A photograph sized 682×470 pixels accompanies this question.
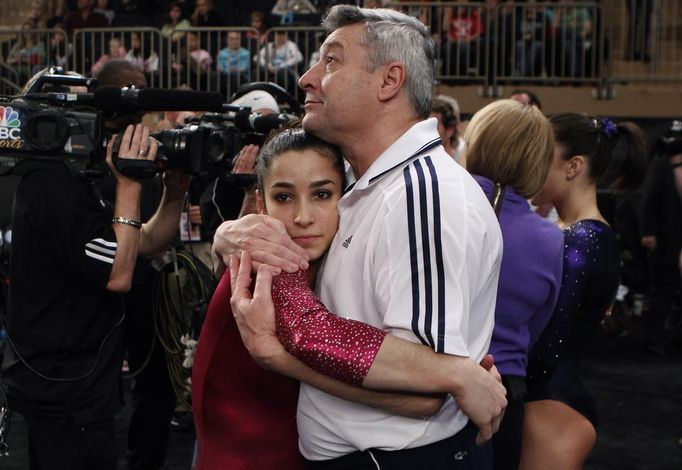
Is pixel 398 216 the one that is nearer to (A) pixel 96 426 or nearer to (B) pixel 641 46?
(A) pixel 96 426

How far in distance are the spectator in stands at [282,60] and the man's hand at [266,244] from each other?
9030 millimetres

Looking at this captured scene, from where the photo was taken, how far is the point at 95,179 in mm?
3221

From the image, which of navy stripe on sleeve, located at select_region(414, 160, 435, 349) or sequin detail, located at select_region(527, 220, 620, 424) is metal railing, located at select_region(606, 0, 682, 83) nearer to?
sequin detail, located at select_region(527, 220, 620, 424)

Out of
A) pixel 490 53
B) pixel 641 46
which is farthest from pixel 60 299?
pixel 641 46

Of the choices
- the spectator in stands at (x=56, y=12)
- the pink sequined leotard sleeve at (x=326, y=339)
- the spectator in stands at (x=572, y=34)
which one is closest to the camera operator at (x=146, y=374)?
the pink sequined leotard sleeve at (x=326, y=339)

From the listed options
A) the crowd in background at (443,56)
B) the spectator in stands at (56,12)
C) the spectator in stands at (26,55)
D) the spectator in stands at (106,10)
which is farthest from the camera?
the spectator in stands at (56,12)

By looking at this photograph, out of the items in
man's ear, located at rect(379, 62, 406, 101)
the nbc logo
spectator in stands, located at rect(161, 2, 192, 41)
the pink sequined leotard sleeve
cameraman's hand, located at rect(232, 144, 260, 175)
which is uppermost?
spectator in stands, located at rect(161, 2, 192, 41)

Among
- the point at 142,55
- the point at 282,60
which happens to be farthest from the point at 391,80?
the point at 142,55

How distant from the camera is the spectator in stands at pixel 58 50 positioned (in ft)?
39.8

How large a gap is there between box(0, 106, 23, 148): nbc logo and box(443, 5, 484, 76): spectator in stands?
8.74 meters

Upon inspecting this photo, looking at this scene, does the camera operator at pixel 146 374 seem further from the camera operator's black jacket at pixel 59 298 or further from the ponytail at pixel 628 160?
the ponytail at pixel 628 160

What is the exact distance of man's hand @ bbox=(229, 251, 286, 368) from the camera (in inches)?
81.5

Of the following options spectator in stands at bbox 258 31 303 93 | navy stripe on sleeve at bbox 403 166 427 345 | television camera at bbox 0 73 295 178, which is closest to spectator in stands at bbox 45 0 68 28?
spectator in stands at bbox 258 31 303 93

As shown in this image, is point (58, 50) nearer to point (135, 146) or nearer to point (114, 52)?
point (114, 52)
